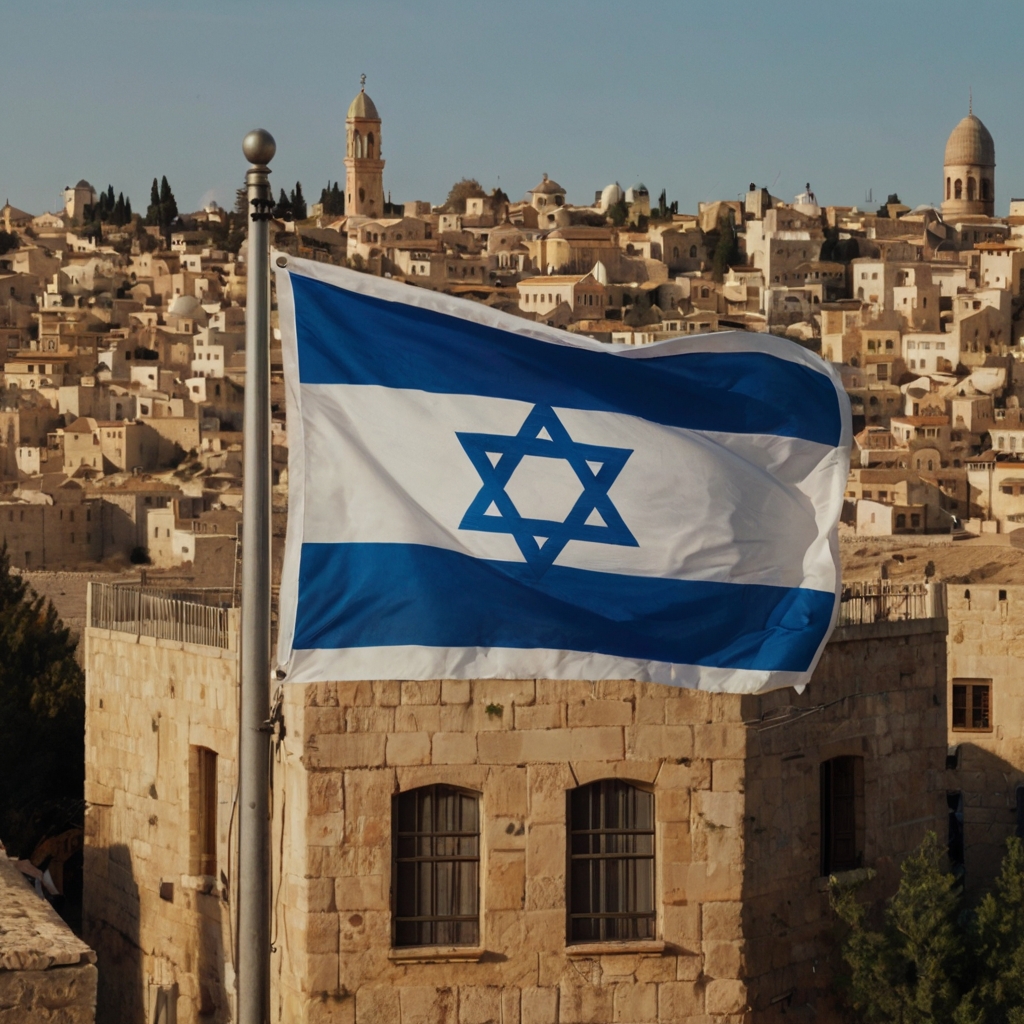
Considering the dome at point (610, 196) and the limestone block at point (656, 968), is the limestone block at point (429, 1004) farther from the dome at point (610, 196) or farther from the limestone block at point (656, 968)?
the dome at point (610, 196)

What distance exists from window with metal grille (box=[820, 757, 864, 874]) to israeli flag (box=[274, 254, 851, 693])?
238 cm

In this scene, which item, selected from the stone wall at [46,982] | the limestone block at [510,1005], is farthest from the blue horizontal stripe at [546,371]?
the limestone block at [510,1005]

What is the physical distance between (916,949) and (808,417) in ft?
9.52

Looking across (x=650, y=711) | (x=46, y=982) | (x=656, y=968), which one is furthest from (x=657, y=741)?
(x=46, y=982)

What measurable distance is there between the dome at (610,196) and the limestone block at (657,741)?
414ft

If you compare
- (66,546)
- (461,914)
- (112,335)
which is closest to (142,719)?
(461,914)

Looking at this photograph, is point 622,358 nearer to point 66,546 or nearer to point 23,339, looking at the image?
point 66,546

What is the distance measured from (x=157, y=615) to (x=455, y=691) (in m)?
2.53

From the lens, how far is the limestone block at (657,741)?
893cm

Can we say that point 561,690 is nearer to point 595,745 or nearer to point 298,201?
point 595,745

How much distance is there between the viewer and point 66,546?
214 ft

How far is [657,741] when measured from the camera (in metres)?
8.95

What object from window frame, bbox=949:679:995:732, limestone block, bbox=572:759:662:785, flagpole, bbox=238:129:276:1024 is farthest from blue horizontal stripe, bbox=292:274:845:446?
window frame, bbox=949:679:995:732

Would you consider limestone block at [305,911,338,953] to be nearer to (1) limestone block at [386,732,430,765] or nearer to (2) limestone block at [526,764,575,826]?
(1) limestone block at [386,732,430,765]
